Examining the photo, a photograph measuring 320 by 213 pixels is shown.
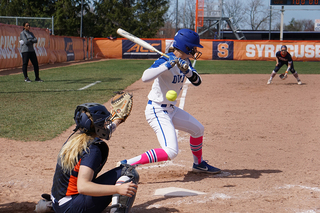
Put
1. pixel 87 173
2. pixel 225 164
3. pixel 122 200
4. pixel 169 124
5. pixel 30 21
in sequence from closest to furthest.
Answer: pixel 87 173
pixel 122 200
pixel 169 124
pixel 225 164
pixel 30 21

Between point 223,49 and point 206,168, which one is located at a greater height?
point 223,49

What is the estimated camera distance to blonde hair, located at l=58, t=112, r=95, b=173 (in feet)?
8.71

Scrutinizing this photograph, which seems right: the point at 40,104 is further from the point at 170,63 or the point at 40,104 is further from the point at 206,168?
the point at 170,63

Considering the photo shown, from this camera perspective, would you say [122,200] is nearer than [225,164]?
Yes

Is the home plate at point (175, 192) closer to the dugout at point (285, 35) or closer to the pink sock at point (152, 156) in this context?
the pink sock at point (152, 156)

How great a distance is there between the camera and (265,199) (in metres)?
3.65

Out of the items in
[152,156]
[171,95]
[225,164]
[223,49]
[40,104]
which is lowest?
[225,164]

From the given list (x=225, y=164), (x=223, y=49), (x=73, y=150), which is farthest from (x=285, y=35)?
(x=73, y=150)

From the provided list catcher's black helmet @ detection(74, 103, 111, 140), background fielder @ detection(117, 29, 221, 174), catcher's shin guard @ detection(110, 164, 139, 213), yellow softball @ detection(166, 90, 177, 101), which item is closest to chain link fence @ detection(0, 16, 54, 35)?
background fielder @ detection(117, 29, 221, 174)

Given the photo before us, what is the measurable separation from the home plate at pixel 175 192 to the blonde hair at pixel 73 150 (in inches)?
57.6

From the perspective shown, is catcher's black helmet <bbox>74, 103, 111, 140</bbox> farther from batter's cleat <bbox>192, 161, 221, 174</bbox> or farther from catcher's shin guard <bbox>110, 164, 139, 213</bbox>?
batter's cleat <bbox>192, 161, 221, 174</bbox>

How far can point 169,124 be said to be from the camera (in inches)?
Result: 157

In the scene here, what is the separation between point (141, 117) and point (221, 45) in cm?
2546

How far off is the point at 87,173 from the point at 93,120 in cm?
42
